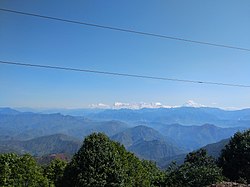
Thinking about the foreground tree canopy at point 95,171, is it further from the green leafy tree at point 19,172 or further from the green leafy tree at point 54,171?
the green leafy tree at point 54,171

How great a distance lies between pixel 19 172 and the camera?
19891 millimetres

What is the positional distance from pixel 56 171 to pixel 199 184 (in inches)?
465

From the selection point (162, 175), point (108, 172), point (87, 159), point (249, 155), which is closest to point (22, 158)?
point (87, 159)

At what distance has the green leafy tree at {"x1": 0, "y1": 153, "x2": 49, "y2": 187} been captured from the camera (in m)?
19.4

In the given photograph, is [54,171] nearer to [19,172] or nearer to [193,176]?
[19,172]

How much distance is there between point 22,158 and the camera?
21.0 m

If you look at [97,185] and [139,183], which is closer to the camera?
[97,185]

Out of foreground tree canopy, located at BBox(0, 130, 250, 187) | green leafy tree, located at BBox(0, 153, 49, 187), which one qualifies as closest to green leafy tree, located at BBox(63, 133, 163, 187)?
foreground tree canopy, located at BBox(0, 130, 250, 187)

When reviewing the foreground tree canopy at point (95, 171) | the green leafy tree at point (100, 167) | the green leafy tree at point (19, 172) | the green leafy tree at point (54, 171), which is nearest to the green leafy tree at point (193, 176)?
the foreground tree canopy at point (95, 171)

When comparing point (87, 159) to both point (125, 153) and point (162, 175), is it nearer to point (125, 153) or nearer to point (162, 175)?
point (125, 153)

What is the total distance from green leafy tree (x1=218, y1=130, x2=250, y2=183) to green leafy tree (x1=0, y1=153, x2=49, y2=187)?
61.6 ft

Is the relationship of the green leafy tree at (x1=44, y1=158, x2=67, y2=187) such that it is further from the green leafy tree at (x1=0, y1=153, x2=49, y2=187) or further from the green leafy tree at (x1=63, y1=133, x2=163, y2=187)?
the green leafy tree at (x1=63, y1=133, x2=163, y2=187)

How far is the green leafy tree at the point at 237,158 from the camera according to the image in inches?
1178

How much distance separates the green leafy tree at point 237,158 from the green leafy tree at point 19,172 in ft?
61.6
